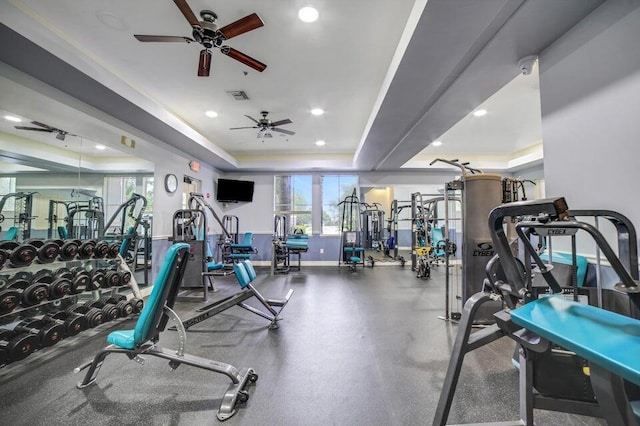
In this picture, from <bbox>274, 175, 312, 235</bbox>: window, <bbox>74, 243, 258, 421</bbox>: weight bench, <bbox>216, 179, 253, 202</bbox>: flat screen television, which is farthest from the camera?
<bbox>274, 175, 312, 235</bbox>: window

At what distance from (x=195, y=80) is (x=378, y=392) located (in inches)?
160

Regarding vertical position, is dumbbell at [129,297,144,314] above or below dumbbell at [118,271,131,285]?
below

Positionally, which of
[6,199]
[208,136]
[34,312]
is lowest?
[34,312]

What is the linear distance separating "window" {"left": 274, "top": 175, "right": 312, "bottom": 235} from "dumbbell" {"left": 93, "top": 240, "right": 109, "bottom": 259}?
4.98 m

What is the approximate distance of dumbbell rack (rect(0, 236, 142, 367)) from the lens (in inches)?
88.3

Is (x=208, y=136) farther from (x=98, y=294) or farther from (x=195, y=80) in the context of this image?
(x=98, y=294)

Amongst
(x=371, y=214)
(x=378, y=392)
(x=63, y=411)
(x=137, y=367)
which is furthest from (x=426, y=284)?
(x=63, y=411)

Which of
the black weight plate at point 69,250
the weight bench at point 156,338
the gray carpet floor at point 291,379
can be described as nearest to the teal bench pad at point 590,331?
the gray carpet floor at point 291,379

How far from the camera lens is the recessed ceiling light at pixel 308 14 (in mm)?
2404

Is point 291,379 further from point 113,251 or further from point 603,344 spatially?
point 113,251

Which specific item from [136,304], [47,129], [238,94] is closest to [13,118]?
[47,129]

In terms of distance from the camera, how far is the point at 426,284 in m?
5.41

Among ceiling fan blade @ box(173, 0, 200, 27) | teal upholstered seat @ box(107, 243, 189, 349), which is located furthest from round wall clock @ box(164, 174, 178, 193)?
teal upholstered seat @ box(107, 243, 189, 349)

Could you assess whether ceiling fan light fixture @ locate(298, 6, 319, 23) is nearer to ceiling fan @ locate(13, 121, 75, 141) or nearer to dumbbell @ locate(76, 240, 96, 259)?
ceiling fan @ locate(13, 121, 75, 141)
